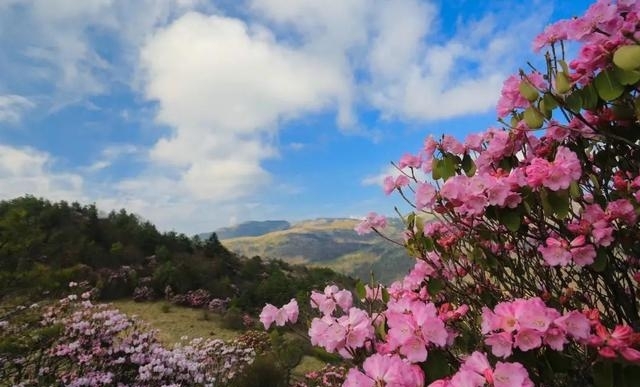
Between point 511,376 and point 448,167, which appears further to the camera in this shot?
point 448,167

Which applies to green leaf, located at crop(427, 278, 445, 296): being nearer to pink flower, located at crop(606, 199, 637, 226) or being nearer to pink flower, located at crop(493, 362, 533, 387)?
pink flower, located at crop(606, 199, 637, 226)

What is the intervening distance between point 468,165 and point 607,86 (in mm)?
685

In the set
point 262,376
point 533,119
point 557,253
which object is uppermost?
point 533,119

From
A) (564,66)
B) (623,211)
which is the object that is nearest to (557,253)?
(623,211)

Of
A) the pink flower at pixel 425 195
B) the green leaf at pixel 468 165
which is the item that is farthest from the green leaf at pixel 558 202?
the green leaf at pixel 468 165

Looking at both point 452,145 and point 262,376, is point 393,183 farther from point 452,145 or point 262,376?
point 262,376

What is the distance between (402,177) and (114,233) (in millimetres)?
22179

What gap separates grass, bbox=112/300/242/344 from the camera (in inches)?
526

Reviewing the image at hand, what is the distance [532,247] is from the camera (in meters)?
2.04

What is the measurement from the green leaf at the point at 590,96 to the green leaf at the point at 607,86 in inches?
1.2

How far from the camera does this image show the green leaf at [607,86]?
5.34 ft

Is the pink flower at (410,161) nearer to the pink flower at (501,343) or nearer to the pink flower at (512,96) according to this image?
the pink flower at (512,96)

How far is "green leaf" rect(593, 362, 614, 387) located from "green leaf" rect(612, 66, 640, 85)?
3.02ft

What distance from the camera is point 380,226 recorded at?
2.55 meters
